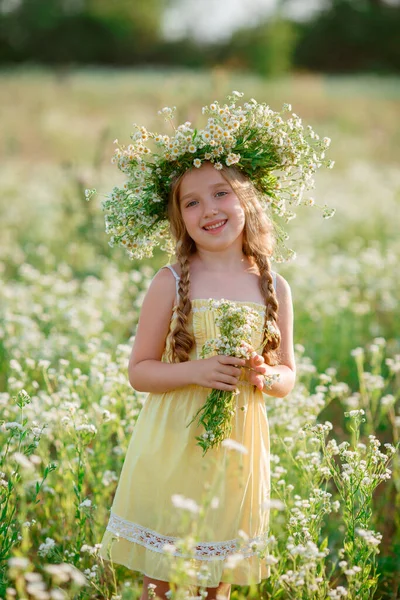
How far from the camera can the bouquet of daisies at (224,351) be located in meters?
2.51

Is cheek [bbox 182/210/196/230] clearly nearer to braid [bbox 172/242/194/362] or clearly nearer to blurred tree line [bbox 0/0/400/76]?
braid [bbox 172/242/194/362]

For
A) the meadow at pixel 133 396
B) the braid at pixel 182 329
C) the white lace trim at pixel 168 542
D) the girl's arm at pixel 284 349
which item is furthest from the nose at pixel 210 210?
the white lace trim at pixel 168 542

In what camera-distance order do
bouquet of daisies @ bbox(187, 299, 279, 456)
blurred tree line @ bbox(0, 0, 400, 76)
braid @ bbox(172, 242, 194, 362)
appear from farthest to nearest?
blurred tree line @ bbox(0, 0, 400, 76)
braid @ bbox(172, 242, 194, 362)
bouquet of daisies @ bbox(187, 299, 279, 456)

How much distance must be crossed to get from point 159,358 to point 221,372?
1.22 ft

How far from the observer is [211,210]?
285cm

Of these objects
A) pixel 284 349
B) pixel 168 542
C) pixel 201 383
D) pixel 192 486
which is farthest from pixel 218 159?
pixel 168 542

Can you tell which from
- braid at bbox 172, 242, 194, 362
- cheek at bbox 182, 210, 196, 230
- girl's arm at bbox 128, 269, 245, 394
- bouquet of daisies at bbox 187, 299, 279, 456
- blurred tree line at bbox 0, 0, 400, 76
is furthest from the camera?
blurred tree line at bbox 0, 0, 400, 76

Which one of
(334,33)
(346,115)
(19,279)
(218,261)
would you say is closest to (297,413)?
(218,261)

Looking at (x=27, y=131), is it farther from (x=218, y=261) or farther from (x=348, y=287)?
(x=218, y=261)

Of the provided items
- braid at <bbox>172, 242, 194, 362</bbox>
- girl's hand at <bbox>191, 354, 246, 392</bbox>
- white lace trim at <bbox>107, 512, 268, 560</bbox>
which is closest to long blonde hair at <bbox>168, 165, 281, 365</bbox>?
braid at <bbox>172, 242, 194, 362</bbox>

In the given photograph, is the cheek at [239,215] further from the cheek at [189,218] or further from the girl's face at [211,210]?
the cheek at [189,218]

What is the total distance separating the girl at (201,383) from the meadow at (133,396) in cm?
14

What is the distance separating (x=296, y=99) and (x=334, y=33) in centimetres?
2373

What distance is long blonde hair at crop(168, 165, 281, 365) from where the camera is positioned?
9.18ft
